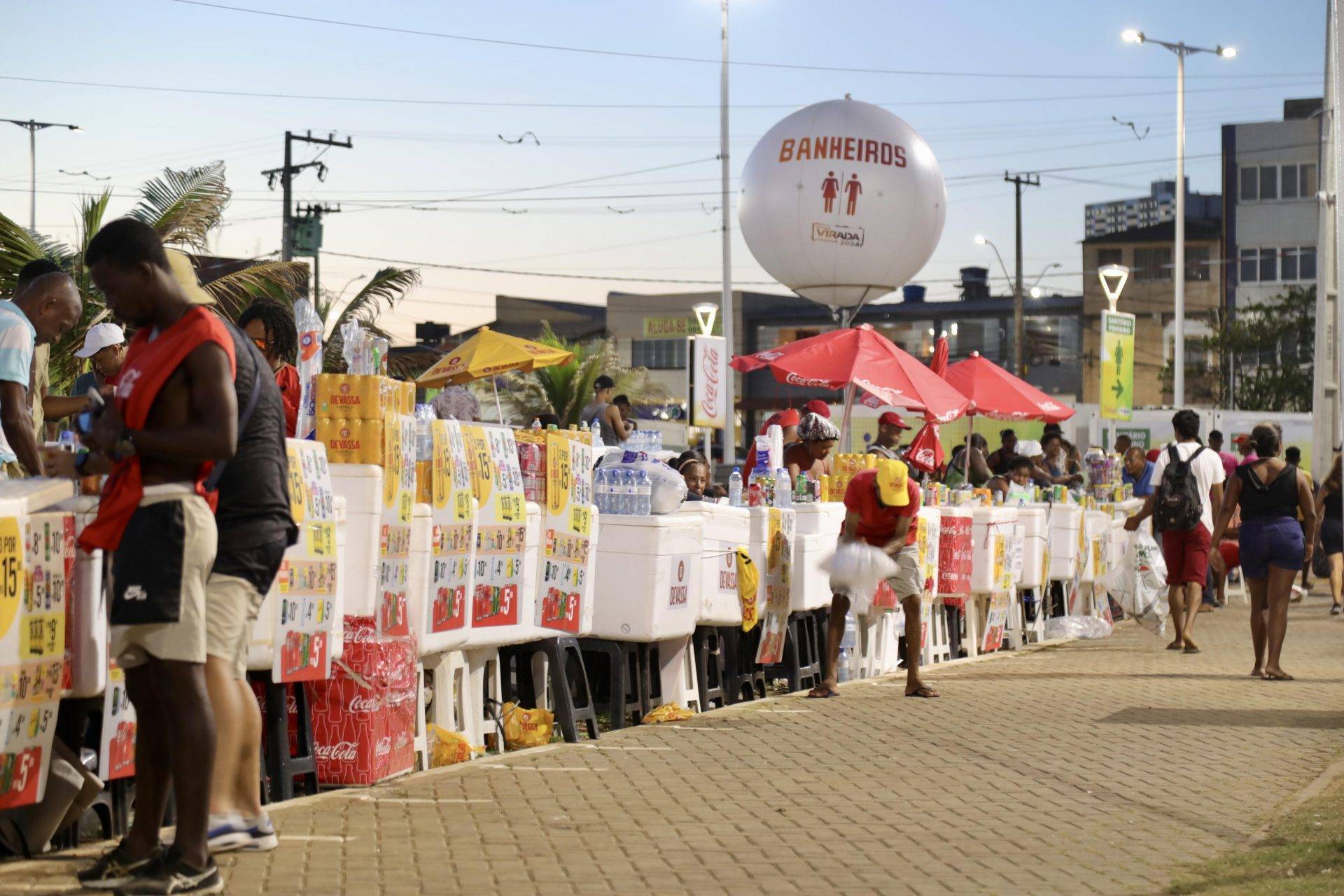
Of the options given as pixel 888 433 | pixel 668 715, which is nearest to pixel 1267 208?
pixel 888 433

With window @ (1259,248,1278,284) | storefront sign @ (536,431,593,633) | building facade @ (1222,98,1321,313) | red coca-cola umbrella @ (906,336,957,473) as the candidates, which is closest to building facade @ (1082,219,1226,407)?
building facade @ (1222,98,1321,313)

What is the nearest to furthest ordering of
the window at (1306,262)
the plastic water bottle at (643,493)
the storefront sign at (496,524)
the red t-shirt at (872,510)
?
the storefront sign at (496,524)
the plastic water bottle at (643,493)
the red t-shirt at (872,510)
the window at (1306,262)

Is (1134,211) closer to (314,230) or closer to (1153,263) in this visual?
(1153,263)

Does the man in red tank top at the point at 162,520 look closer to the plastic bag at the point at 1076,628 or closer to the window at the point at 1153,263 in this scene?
the plastic bag at the point at 1076,628

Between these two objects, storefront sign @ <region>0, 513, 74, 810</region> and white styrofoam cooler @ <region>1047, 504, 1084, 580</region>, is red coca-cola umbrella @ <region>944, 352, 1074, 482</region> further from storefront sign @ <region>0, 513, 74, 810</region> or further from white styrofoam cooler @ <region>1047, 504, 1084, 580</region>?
storefront sign @ <region>0, 513, 74, 810</region>

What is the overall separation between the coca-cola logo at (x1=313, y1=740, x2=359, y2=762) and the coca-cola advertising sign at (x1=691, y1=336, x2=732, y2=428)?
16.5m

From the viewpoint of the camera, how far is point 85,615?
19.9ft

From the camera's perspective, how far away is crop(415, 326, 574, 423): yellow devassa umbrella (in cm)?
2162

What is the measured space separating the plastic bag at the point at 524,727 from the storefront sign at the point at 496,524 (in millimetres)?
654

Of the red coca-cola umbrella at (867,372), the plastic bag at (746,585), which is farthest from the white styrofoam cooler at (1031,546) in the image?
the plastic bag at (746,585)

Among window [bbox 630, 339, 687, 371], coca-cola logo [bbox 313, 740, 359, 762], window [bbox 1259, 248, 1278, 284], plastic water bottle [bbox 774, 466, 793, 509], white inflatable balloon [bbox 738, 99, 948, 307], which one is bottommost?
coca-cola logo [bbox 313, 740, 359, 762]

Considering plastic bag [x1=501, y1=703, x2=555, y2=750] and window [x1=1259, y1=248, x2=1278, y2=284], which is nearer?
plastic bag [x1=501, y1=703, x2=555, y2=750]

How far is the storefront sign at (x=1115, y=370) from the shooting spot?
27.9 m

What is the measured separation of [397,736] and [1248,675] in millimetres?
8578
